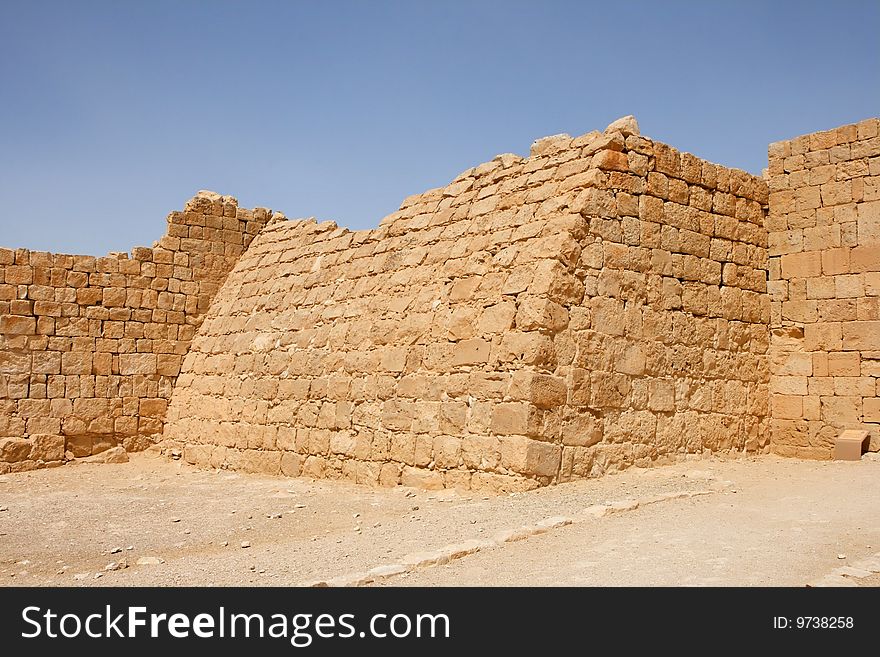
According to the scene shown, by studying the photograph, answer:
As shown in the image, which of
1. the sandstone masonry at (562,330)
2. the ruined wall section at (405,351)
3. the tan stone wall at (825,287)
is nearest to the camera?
the ruined wall section at (405,351)

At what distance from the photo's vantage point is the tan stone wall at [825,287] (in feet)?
30.7

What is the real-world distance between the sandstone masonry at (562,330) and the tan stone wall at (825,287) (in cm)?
2

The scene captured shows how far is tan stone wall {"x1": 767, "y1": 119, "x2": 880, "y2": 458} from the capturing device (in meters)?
9.35

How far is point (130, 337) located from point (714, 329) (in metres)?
8.98

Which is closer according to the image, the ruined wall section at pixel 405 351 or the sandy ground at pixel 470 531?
the sandy ground at pixel 470 531

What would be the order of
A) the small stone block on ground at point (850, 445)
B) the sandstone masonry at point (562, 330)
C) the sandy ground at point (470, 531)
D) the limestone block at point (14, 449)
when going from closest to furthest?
1. the sandy ground at point (470, 531)
2. the sandstone masonry at point (562, 330)
3. the small stone block on ground at point (850, 445)
4. the limestone block at point (14, 449)

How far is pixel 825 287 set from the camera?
9.72m

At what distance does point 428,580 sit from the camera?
482cm

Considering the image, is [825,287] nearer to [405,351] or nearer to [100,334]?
[405,351]

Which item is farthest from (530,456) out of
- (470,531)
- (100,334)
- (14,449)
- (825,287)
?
(14,449)

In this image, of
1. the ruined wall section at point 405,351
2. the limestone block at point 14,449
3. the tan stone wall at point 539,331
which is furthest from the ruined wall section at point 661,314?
the limestone block at point 14,449
